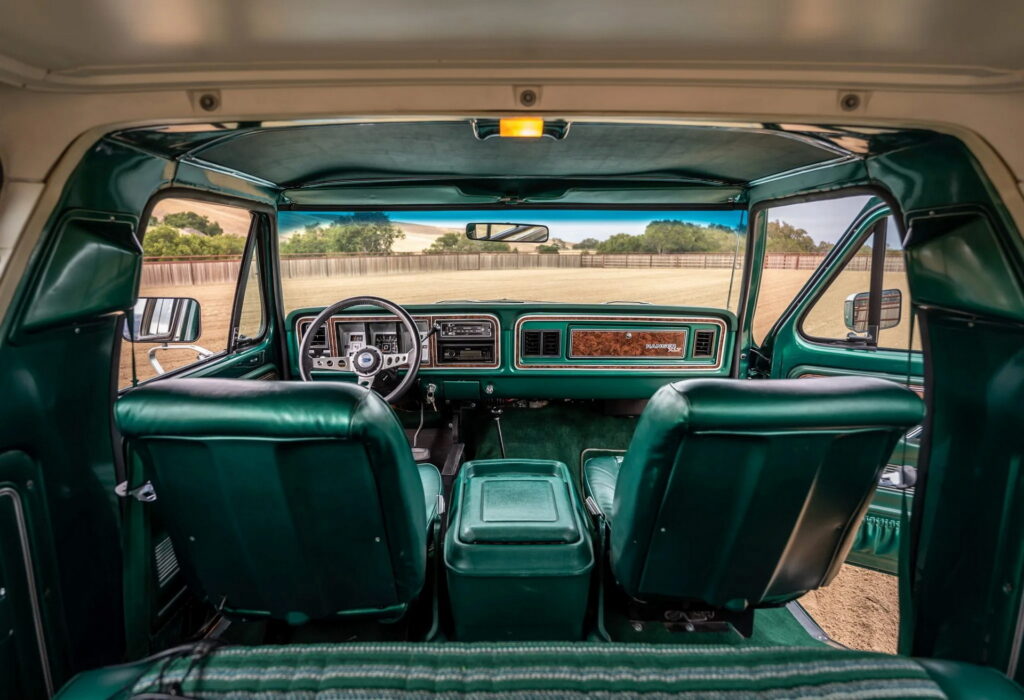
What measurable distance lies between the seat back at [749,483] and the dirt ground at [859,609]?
0.78m

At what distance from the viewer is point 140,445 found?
1.17m

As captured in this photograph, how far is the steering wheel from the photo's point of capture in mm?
2609

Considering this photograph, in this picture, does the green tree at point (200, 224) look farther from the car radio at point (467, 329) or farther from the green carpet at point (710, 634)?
the green carpet at point (710, 634)

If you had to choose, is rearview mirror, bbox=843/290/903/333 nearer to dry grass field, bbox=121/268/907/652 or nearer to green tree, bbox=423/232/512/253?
dry grass field, bbox=121/268/907/652

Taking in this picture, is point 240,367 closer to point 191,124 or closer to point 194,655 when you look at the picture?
point 191,124

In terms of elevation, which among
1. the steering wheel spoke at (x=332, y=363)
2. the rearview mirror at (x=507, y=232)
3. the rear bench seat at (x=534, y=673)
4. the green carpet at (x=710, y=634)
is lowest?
the green carpet at (x=710, y=634)

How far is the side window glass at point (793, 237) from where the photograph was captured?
2.63m

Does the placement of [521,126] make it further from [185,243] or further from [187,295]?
[185,243]

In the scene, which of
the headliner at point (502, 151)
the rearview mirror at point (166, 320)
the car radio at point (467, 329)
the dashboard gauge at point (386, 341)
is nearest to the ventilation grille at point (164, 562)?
the rearview mirror at point (166, 320)

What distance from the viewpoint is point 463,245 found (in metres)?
3.48

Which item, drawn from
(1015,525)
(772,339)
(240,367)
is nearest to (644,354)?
(772,339)

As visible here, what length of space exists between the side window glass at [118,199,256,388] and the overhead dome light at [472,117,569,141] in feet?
4.29

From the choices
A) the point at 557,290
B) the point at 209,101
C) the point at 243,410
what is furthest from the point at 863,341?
the point at 209,101

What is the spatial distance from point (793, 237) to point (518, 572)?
10.6ft
